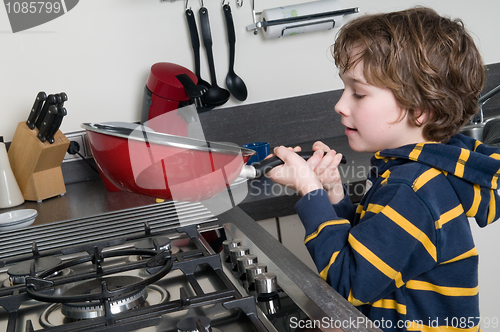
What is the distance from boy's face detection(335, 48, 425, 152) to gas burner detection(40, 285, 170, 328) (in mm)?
424

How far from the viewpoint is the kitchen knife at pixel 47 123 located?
1268 mm

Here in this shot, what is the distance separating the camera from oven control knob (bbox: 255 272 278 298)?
68cm

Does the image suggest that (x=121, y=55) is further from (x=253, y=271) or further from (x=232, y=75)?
(x=253, y=271)

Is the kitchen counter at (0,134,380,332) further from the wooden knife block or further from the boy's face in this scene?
the boy's face

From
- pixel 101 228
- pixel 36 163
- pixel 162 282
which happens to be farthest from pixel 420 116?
pixel 36 163

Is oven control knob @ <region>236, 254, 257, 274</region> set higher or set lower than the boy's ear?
lower

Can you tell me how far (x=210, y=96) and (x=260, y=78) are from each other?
22 cm

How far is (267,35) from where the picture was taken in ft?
5.50

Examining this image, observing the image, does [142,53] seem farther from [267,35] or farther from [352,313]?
[352,313]

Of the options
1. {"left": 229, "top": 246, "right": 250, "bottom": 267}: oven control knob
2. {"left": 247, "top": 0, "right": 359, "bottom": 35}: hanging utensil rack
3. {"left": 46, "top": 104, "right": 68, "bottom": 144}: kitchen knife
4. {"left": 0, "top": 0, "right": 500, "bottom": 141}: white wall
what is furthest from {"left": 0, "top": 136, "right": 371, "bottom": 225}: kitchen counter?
{"left": 247, "top": 0, "right": 359, "bottom": 35}: hanging utensil rack

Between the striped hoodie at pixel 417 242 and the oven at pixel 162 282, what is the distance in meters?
0.06

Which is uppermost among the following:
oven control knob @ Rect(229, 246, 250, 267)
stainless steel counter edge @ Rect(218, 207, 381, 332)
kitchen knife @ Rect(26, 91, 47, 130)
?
kitchen knife @ Rect(26, 91, 47, 130)

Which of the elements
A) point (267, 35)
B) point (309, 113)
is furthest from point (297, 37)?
point (309, 113)

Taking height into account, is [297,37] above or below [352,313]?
above
